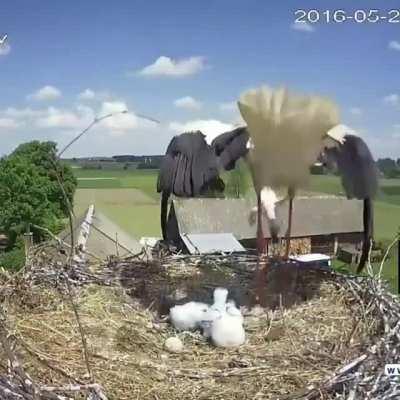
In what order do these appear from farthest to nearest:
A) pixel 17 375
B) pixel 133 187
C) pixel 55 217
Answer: pixel 55 217, pixel 133 187, pixel 17 375

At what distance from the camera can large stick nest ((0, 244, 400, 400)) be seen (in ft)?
3.92

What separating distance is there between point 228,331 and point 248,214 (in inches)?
18.2

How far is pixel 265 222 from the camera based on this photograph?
1.90 meters

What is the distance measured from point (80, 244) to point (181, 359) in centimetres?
60

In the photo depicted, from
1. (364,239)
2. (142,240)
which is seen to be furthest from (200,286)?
(364,239)

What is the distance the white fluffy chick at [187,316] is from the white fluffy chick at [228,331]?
0.27 ft

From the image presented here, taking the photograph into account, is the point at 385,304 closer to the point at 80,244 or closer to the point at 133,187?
the point at 133,187

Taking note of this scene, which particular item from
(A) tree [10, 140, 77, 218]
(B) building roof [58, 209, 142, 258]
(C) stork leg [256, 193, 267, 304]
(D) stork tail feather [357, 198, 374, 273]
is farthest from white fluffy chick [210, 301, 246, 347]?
(B) building roof [58, 209, 142, 258]

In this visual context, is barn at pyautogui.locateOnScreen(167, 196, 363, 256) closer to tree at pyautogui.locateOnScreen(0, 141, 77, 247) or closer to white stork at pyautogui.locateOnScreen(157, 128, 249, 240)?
white stork at pyautogui.locateOnScreen(157, 128, 249, 240)

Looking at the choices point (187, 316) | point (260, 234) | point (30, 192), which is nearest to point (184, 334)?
point (187, 316)

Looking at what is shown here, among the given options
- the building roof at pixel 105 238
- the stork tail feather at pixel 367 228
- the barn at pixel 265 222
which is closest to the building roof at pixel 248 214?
the barn at pixel 265 222

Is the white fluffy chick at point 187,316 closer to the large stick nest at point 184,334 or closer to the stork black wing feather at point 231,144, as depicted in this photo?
the large stick nest at point 184,334

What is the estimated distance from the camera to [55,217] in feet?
8.34

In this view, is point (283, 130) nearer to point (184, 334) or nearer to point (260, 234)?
point (260, 234)
